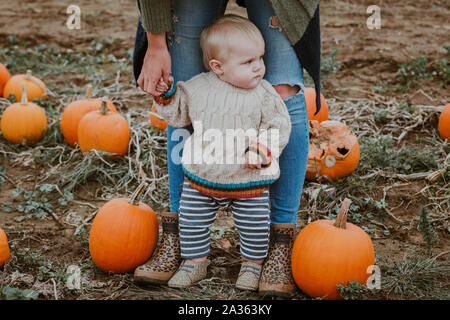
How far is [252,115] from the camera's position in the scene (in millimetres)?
2279

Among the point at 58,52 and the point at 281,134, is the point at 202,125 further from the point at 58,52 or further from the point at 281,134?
the point at 58,52

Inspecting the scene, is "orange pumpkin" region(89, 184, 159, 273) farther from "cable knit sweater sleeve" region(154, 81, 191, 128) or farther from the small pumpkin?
the small pumpkin

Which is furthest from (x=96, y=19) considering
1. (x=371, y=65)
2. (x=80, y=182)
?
(x=80, y=182)

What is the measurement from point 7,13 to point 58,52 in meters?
1.77

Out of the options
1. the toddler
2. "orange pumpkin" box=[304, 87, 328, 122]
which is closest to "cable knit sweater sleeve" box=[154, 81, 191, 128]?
the toddler

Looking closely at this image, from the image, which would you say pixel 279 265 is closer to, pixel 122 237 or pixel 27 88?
pixel 122 237

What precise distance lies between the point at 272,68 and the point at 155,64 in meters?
0.49

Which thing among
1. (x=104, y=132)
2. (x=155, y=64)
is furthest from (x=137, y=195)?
(x=104, y=132)

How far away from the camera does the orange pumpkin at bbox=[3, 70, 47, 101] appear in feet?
15.1

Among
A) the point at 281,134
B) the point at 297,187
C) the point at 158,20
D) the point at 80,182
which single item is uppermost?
the point at 158,20

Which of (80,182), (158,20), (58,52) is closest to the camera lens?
(158,20)

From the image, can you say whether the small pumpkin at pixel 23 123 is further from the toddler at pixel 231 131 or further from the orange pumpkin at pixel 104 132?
the toddler at pixel 231 131

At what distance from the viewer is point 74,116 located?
3.88 metres

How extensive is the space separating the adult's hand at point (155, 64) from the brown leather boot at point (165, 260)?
64cm
